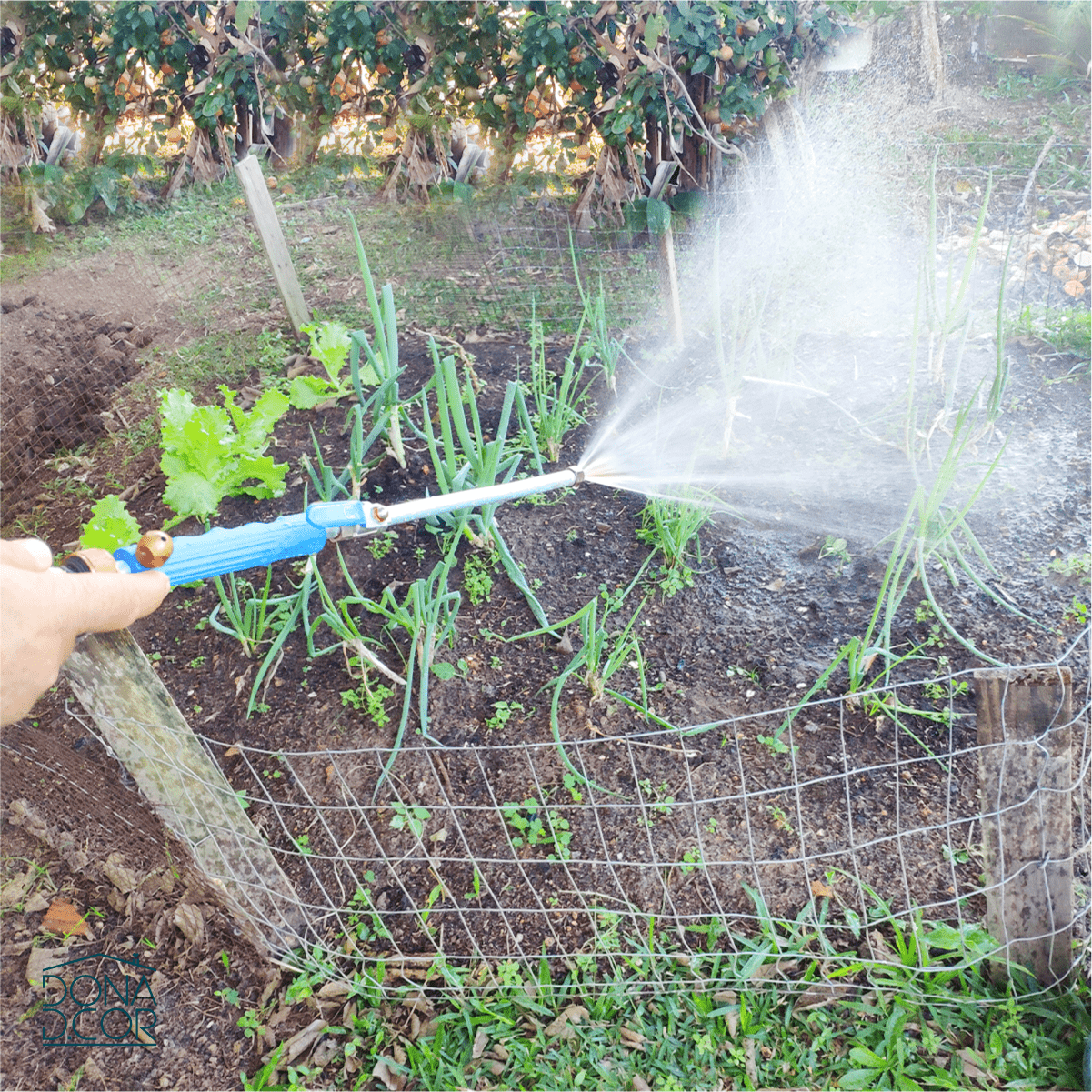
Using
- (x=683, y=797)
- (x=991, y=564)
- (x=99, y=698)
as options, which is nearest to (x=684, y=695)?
(x=683, y=797)

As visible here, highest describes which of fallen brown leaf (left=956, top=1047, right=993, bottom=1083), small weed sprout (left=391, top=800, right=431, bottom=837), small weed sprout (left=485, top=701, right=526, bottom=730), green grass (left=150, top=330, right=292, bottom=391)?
green grass (left=150, top=330, right=292, bottom=391)

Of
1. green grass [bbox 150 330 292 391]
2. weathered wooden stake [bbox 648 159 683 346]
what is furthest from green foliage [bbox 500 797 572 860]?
green grass [bbox 150 330 292 391]

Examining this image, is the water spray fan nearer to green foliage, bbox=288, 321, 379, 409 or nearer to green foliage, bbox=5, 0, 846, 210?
green foliage, bbox=288, 321, 379, 409

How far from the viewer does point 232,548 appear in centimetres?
152

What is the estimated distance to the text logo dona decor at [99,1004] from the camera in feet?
6.06

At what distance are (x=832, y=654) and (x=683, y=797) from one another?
0.69 metres

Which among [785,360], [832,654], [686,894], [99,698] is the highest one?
[99,698]

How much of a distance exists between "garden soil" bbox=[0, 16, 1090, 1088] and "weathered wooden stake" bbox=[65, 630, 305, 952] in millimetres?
107

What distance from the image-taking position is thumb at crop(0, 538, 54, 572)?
120cm

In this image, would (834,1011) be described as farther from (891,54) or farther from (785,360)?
(891,54)

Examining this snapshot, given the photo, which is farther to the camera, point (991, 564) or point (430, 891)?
point (991, 564)

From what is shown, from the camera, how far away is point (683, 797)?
2.11 meters

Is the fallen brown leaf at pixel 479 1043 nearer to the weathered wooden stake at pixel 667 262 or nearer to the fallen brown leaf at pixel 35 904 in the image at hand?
the fallen brown leaf at pixel 35 904

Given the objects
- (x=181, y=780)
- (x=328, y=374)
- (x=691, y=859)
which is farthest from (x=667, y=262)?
(x=181, y=780)
